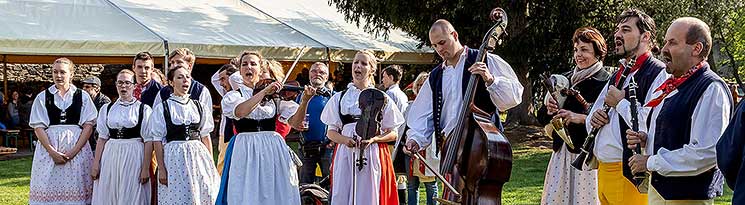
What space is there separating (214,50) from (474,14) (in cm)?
458

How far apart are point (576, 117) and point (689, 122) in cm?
144

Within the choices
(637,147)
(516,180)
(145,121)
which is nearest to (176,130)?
(145,121)

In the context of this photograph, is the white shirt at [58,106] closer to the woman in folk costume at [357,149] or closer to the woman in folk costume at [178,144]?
the woman in folk costume at [178,144]

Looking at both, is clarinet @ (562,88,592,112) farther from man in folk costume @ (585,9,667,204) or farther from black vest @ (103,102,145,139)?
black vest @ (103,102,145,139)

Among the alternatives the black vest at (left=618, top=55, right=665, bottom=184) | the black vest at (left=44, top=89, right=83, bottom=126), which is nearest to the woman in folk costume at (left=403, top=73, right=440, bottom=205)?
the black vest at (left=44, top=89, right=83, bottom=126)

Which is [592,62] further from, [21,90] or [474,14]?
[21,90]

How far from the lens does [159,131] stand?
20.9 feet

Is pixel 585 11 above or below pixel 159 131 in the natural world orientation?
above

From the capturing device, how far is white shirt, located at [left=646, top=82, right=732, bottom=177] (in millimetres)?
3500

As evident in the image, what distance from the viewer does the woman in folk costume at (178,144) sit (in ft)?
20.9

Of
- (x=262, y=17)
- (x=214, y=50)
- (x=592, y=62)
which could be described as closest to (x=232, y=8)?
(x=262, y=17)

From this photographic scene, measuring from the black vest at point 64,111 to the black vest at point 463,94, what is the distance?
3110 millimetres

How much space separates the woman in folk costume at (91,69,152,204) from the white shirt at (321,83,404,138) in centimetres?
133

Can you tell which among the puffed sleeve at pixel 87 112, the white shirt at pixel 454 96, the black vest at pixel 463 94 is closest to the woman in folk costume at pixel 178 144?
the puffed sleeve at pixel 87 112
